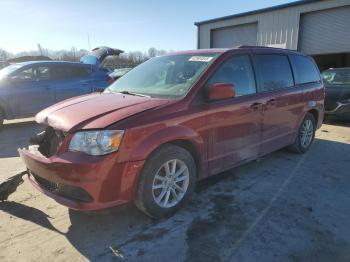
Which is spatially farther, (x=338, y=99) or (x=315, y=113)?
(x=338, y=99)

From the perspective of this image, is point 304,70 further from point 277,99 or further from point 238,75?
point 238,75

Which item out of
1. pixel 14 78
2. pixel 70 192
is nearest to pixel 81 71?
pixel 14 78

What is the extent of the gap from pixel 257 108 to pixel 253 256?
83.2 inches

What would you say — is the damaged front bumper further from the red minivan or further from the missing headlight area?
the missing headlight area

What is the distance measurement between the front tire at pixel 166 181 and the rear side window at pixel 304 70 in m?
2.90

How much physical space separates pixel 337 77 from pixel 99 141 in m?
9.24

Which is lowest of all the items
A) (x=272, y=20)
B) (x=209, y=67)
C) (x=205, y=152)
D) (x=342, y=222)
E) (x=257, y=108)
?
(x=342, y=222)

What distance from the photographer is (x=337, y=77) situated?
1007 cm

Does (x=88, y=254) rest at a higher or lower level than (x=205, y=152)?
lower

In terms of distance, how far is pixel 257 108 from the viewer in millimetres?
4398

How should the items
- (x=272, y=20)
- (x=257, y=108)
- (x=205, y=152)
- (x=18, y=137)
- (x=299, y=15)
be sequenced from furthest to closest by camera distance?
(x=272, y=20) → (x=299, y=15) → (x=18, y=137) → (x=257, y=108) → (x=205, y=152)

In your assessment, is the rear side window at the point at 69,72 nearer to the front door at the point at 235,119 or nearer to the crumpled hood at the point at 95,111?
the crumpled hood at the point at 95,111

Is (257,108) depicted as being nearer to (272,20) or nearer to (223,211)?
(223,211)

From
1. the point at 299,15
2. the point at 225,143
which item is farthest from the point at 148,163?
the point at 299,15
